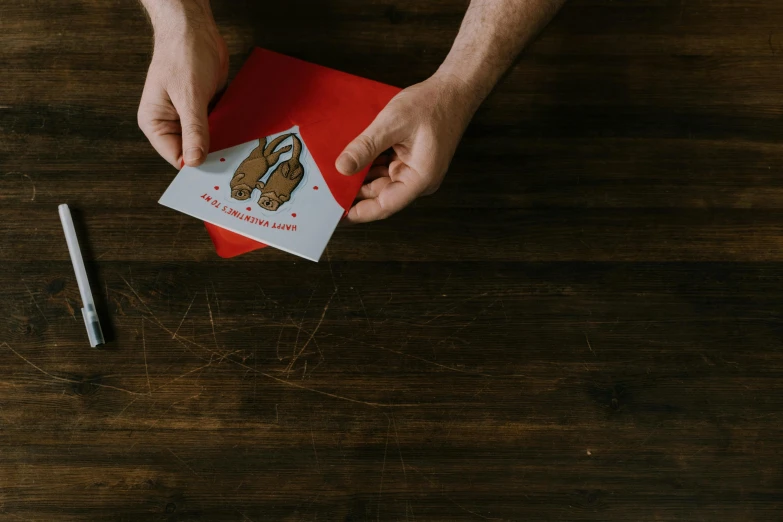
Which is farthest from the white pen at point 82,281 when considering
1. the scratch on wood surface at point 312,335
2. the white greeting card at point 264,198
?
the scratch on wood surface at point 312,335

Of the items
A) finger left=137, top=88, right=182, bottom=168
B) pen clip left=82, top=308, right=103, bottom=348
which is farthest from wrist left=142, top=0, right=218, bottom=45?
pen clip left=82, top=308, right=103, bottom=348

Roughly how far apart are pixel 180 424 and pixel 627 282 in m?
0.68

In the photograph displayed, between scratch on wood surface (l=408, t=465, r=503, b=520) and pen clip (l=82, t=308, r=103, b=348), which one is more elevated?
pen clip (l=82, t=308, r=103, b=348)

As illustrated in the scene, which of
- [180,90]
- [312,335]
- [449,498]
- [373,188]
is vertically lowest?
[449,498]

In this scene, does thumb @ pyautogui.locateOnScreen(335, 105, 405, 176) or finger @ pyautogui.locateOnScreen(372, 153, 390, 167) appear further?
finger @ pyautogui.locateOnScreen(372, 153, 390, 167)

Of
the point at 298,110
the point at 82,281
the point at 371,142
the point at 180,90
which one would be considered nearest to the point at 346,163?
the point at 371,142

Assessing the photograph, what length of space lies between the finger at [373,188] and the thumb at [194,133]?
0.76ft

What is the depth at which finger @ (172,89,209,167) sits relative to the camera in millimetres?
727

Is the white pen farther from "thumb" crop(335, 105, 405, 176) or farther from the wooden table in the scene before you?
"thumb" crop(335, 105, 405, 176)

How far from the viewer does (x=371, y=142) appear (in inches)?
28.8

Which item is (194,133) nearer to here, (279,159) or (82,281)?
(279,159)

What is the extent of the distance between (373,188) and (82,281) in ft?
1.45

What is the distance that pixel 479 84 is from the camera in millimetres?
814

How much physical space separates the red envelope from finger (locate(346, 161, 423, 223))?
0.7 inches
